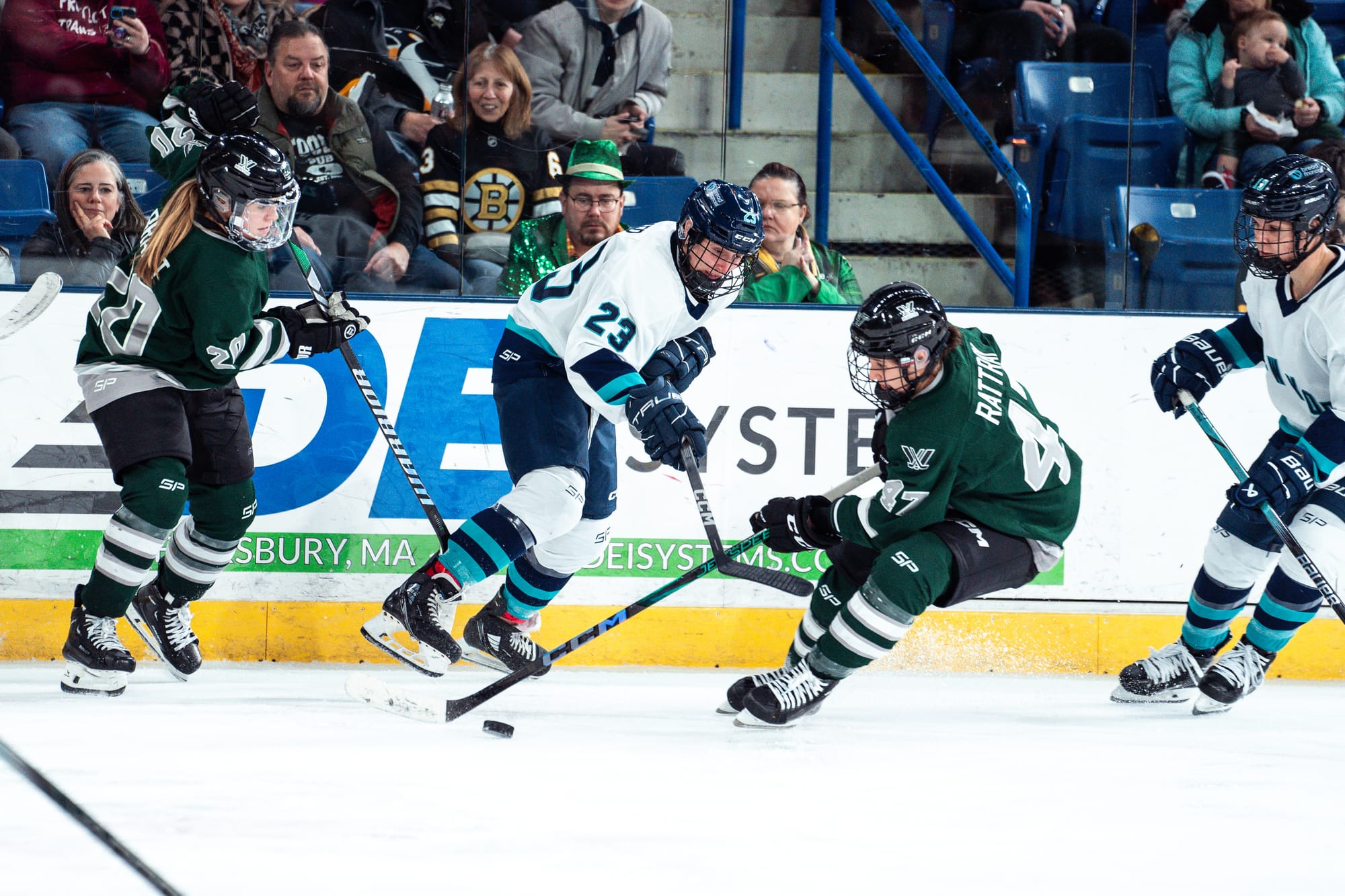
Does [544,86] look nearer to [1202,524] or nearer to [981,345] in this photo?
[981,345]

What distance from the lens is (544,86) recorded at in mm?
3643

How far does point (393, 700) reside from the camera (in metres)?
2.50

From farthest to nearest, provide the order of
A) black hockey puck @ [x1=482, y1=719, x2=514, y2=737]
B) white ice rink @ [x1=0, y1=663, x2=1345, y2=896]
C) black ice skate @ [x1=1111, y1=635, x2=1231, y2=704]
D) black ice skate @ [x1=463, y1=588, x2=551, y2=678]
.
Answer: black ice skate @ [x1=1111, y1=635, x2=1231, y2=704] < black ice skate @ [x1=463, y1=588, x2=551, y2=678] < black hockey puck @ [x1=482, y1=719, x2=514, y2=737] < white ice rink @ [x1=0, y1=663, x2=1345, y2=896]

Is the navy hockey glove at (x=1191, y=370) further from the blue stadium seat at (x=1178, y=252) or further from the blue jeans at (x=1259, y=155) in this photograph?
the blue jeans at (x=1259, y=155)

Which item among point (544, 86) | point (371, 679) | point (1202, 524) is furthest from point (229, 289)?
point (1202, 524)

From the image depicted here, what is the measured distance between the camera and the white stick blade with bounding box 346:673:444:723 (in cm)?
247

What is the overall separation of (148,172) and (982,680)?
2664 mm

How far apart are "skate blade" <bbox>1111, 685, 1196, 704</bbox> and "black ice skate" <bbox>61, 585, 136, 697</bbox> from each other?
91.1 inches

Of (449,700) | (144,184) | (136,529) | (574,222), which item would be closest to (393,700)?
(449,700)

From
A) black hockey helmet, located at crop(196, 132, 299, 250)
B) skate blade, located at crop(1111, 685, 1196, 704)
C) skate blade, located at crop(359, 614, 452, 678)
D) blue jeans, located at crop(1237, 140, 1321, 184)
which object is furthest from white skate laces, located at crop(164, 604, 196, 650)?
blue jeans, located at crop(1237, 140, 1321, 184)

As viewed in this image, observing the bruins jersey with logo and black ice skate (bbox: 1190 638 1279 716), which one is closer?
black ice skate (bbox: 1190 638 1279 716)

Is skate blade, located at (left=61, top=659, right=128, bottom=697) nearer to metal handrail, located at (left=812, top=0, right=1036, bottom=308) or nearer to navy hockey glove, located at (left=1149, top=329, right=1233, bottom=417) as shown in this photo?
metal handrail, located at (left=812, top=0, right=1036, bottom=308)

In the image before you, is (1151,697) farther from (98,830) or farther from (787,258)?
(98,830)

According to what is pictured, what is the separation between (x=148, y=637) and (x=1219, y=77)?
3402 mm
